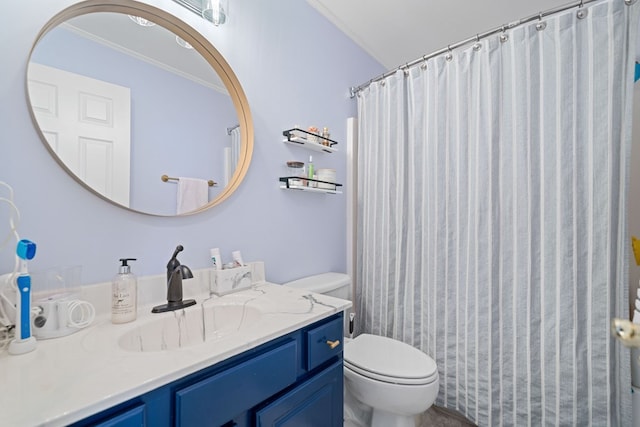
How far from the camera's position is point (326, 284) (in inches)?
→ 61.4

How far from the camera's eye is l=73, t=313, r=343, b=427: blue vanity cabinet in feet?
1.91

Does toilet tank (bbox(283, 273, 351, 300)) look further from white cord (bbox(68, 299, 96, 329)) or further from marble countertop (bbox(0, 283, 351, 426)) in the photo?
white cord (bbox(68, 299, 96, 329))

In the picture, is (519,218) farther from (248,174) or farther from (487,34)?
(248,174)

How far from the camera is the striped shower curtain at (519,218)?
44.7 inches

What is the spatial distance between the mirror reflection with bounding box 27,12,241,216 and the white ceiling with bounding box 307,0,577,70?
1.05 meters

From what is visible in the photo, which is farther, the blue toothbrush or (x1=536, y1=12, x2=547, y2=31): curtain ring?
(x1=536, y1=12, x2=547, y2=31): curtain ring

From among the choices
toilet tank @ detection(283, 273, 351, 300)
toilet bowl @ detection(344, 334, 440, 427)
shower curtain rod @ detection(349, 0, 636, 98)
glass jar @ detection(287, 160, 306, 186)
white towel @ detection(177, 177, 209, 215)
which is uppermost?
shower curtain rod @ detection(349, 0, 636, 98)

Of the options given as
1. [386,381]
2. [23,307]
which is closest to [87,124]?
[23,307]

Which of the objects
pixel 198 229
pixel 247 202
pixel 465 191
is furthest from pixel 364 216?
pixel 198 229

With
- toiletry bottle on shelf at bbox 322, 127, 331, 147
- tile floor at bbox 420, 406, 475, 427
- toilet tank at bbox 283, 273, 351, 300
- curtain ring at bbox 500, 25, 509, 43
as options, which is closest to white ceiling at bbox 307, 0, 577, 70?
curtain ring at bbox 500, 25, 509, 43

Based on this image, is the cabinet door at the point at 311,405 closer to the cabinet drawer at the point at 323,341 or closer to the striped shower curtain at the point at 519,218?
the cabinet drawer at the point at 323,341

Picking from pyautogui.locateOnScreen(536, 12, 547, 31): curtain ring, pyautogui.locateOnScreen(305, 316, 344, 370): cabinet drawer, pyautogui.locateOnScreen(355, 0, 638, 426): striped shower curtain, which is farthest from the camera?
pyautogui.locateOnScreen(536, 12, 547, 31): curtain ring

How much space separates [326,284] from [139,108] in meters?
1.20

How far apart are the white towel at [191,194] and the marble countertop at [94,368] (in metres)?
0.44
